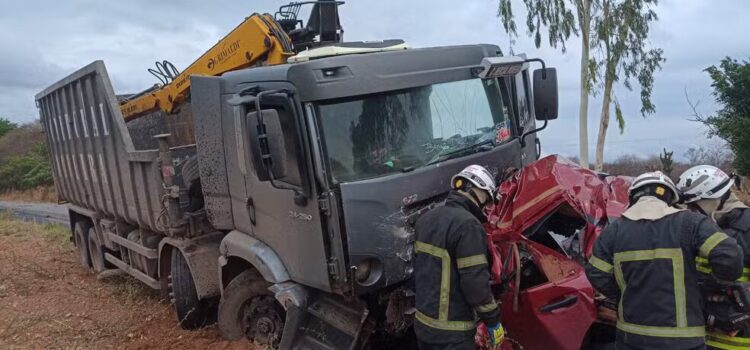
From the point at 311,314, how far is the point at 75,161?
5.73 meters

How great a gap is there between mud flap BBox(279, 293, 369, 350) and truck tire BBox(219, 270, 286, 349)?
508 mm

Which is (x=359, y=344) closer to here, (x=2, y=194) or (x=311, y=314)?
(x=311, y=314)

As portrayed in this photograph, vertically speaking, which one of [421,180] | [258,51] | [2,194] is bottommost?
[2,194]

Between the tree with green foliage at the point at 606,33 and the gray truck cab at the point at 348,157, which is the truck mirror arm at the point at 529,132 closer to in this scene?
the gray truck cab at the point at 348,157

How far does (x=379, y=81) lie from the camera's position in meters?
3.85

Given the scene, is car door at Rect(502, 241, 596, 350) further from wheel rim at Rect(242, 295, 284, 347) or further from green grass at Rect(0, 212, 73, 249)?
green grass at Rect(0, 212, 73, 249)

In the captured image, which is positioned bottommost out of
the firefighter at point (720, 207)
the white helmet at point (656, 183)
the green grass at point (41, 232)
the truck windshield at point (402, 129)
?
the green grass at point (41, 232)

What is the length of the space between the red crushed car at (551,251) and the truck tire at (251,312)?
1711mm

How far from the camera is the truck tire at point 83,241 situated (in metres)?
9.02

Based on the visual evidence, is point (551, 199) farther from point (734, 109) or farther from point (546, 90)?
point (734, 109)

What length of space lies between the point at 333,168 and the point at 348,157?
0.13 metres

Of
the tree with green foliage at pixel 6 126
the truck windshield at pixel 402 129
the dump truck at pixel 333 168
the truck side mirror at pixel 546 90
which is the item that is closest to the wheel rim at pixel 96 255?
the dump truck at pixel 333 168

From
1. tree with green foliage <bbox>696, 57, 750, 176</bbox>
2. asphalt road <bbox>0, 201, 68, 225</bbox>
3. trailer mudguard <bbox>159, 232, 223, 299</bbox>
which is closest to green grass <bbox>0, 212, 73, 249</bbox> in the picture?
asphalt road <bbox>0, 201, 68, 225</bbox>

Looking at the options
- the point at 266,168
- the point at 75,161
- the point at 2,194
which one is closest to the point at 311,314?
the point at 266,168
